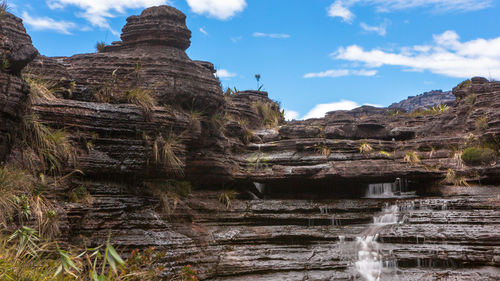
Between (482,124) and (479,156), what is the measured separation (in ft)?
7.24

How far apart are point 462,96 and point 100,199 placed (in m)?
15.5

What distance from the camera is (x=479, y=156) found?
1335 centimetres

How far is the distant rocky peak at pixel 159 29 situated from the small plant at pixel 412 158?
815cm

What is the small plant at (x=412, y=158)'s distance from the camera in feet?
45.6

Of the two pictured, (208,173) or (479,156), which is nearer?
(208,173)

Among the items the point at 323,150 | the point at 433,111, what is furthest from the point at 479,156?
the point at 433,111

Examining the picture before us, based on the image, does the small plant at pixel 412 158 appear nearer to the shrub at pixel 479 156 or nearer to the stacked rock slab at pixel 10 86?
the shrub at pixel 479 156

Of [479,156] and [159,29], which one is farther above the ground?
[159,29]

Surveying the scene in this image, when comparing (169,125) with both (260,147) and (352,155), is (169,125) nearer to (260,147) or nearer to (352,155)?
(260,147)

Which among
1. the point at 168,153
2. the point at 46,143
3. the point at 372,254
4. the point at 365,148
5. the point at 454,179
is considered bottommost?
the point at 372,254

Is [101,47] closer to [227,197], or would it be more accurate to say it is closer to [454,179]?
[227,197]

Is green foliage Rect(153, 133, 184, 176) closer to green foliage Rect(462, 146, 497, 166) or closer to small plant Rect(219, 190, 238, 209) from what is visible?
small plant Rect(219, 190, 238, 209)

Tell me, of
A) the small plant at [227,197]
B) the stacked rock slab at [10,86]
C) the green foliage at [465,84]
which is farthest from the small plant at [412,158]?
the stacked rock slab at [10,86]

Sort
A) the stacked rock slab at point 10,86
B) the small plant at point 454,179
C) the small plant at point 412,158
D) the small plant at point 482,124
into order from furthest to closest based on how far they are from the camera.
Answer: the small plant at point 482,124 < the small plant at point 412,158 < the small plant at point 454,179 < the stacked rock slab at point 10,86
